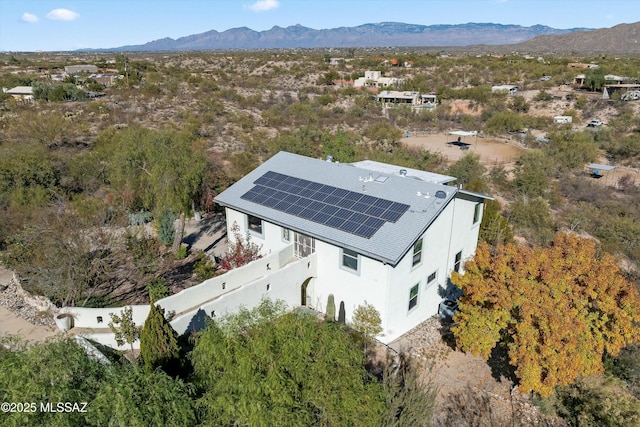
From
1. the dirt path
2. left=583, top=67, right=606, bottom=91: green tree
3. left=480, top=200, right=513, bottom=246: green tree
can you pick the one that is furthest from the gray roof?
left=583, top=67, right=606, bottom=91: green tree

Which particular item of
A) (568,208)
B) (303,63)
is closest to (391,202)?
(568,208)

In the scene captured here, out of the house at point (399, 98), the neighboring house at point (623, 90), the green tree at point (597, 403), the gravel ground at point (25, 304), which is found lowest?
the green tree at point (597, 403)

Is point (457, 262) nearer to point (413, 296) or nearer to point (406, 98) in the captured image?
point (413, 296)

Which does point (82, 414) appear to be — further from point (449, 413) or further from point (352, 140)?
point (352, 140)

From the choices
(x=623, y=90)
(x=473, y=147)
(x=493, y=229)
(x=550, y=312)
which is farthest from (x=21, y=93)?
(x=623, y=90)

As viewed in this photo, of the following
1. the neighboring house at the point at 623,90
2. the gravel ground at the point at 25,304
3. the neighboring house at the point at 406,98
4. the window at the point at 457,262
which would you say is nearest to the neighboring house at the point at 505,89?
the neighboring house at the point at 406,98

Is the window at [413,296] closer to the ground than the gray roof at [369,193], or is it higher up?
closer to the ground

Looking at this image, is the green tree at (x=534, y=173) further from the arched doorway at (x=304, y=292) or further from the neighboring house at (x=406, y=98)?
the neighboring house at (x=406, y=98)

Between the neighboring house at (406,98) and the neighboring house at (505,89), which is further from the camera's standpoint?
the neighboring house at (505,89)
